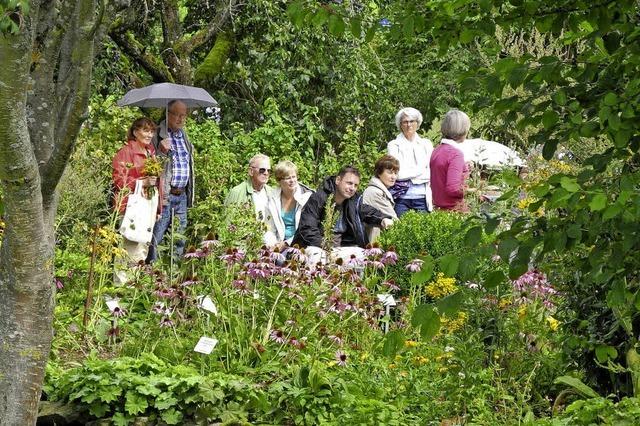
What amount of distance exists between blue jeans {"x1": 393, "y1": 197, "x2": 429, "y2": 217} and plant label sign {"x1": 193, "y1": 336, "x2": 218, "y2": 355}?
463 cm

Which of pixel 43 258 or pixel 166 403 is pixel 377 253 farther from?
pixel 43 258

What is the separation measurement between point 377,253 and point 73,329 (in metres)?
2.02

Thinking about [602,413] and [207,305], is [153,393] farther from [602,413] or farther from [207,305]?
[602,413]

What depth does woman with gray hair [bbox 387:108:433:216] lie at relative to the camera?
1150cm

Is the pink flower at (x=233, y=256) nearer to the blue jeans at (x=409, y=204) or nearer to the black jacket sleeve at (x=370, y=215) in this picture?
the black jacket sleeve at (x=370, y=215)

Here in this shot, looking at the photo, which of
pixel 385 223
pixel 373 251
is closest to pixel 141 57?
pixel 385 223

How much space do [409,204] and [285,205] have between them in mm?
Answer: 1340

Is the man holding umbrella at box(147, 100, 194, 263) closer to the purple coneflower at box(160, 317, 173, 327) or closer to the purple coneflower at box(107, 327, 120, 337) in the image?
the purple coneflower at box(107, 327, 120, 337)

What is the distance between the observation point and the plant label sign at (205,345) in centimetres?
715

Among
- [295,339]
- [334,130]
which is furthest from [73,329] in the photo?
[334,130]

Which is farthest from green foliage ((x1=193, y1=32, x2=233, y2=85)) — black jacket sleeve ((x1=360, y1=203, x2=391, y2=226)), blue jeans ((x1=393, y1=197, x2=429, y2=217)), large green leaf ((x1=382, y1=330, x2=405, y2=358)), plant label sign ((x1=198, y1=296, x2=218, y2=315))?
large green leaf ((x1=382, y1=330, x2=405, y2=358))

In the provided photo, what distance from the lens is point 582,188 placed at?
3576mm

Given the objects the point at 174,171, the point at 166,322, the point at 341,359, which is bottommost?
the point at 341,359

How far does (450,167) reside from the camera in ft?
35.9
